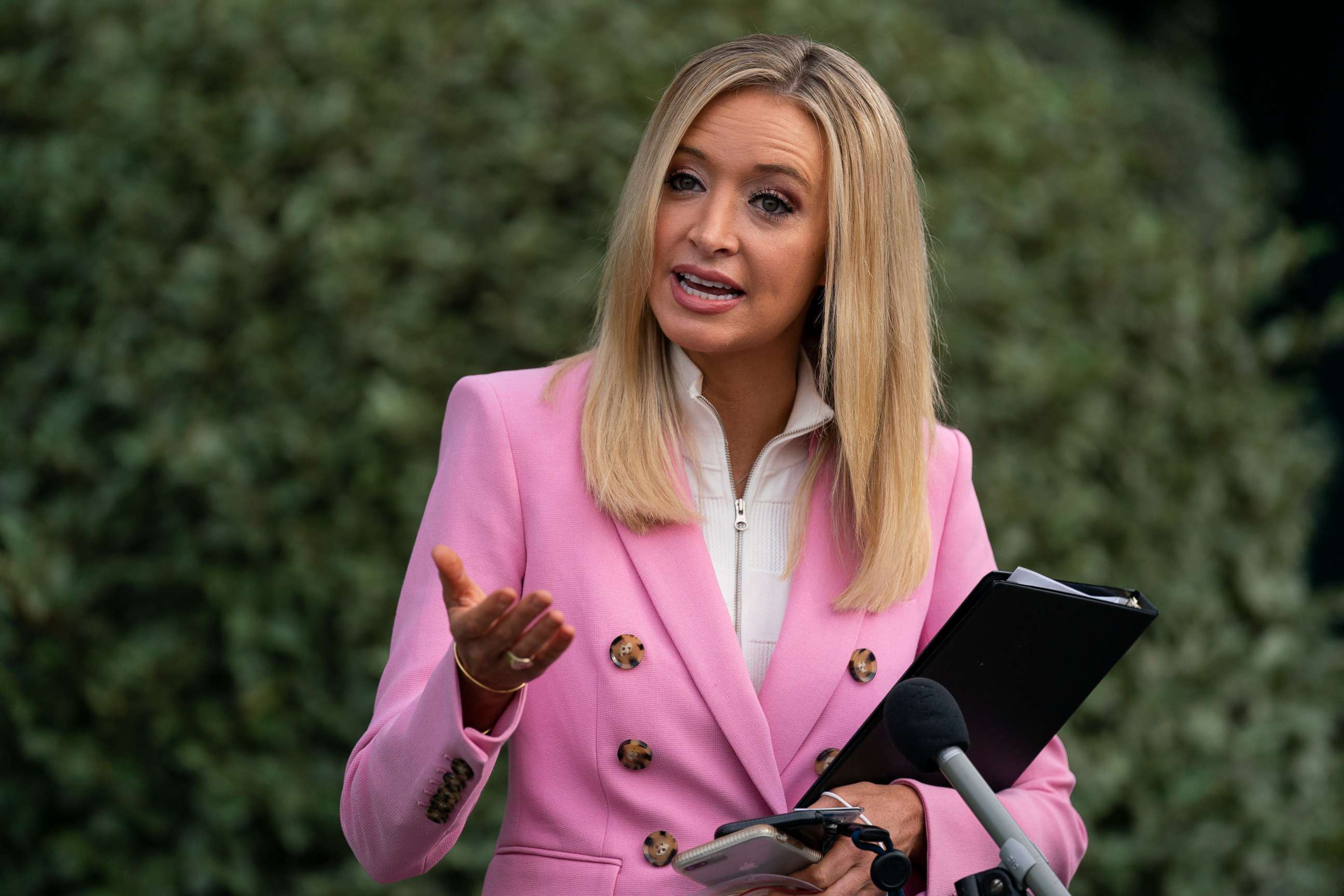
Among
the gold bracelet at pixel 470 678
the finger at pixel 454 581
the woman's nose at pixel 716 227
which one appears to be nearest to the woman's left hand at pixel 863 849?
the gold bracelet at pixel 470 678

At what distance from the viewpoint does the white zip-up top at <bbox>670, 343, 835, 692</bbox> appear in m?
2.21

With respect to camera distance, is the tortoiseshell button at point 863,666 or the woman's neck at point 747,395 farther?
the woman's neck at point 747,395

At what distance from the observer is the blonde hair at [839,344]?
2.18m

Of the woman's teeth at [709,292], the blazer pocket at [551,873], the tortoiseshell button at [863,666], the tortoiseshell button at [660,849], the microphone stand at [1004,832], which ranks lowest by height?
the blazer pocket at [551,873]

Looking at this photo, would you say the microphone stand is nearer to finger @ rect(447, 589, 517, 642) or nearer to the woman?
the woman

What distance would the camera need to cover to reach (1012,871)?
Answer: 1.56 metres

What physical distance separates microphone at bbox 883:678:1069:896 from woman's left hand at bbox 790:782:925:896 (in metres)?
0.28

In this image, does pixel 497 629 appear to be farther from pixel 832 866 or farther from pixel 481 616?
pixel 832 866

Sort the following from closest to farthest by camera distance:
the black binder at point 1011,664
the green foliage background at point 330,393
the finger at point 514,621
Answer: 1. the finger at point 514,621
2. the black binder at point 1011,664
3. the green foliage background at point 330,393

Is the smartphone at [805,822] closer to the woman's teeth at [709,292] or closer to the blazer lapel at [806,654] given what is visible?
the blazer lapel at [806,654]

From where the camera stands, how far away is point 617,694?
6.78 ft

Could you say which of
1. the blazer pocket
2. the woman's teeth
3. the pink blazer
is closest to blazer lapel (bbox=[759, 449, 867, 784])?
the pink blazer

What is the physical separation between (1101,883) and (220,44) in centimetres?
330

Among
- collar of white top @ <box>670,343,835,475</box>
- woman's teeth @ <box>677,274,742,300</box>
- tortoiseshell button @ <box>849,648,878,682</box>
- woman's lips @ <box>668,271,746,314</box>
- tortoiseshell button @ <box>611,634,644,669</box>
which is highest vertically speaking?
woman's teeth @ <box>677,274,742,300</box>
